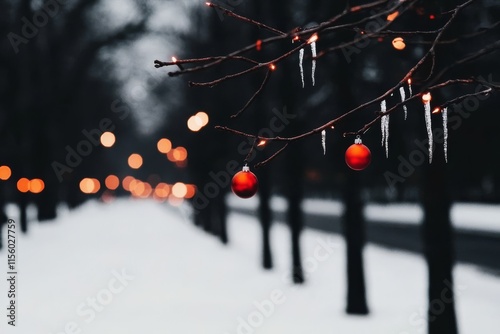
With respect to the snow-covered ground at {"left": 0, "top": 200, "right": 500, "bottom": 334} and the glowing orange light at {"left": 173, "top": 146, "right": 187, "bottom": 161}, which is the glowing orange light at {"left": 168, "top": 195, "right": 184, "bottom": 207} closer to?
the glowing orange light at {"left": 173, "top": 146, "right": 187, "bottom": 161}

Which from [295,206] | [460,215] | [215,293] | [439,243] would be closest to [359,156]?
[439,243]

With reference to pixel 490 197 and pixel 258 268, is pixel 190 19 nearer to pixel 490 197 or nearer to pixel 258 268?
pixel 258 268

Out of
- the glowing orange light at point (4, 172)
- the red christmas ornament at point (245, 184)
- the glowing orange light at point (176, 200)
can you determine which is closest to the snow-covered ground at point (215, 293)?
the glowing orange light at point (4, 172)

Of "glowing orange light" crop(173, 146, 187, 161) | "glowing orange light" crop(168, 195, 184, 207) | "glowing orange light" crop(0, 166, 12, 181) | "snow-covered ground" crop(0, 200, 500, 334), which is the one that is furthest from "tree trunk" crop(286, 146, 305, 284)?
"glowing orange light" crop(168, 195, 184, 207)

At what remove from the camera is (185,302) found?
11.5 metres

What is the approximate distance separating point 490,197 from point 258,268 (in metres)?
22.9

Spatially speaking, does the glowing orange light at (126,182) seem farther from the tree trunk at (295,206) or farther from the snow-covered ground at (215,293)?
the tree trunk at (295,206)

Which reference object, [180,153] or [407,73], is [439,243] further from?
[180,153]

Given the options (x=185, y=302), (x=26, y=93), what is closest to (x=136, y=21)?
(x=26, y=93)

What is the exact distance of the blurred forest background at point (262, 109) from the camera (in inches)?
355

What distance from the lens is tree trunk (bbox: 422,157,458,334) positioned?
729cm

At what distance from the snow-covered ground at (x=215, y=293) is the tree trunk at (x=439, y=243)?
0.16 meters

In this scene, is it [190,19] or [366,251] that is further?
[190,19]

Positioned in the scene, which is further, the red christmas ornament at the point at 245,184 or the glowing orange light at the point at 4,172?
the glowing orange light at the point at 4,172
